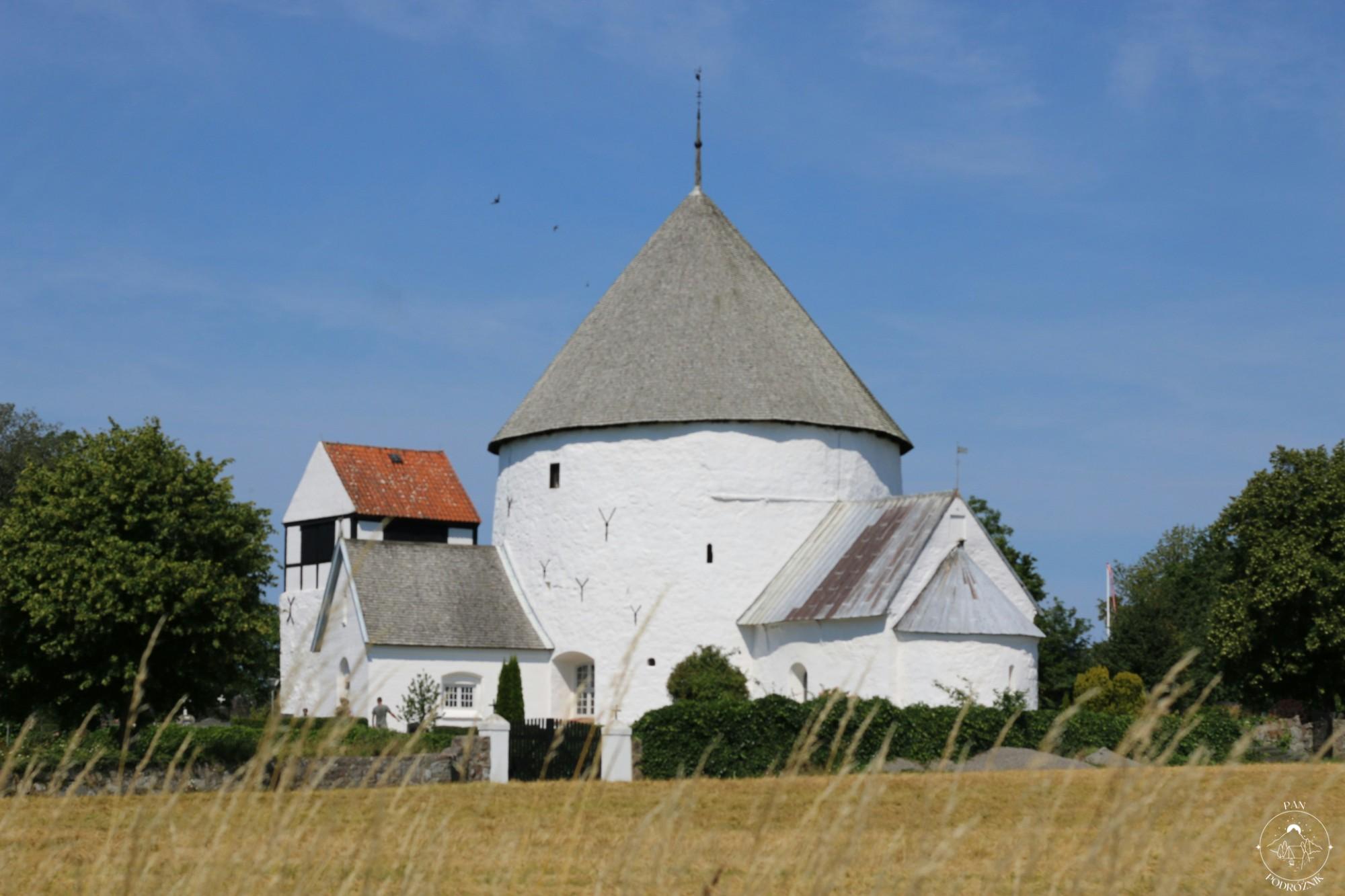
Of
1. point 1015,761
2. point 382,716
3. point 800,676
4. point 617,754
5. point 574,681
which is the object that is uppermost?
point 800,676

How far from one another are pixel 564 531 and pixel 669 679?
4529 mm

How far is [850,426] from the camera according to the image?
34.3m

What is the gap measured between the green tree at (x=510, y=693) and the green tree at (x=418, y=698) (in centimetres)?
148

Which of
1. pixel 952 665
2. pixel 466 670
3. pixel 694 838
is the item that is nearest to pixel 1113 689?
pixel 952 665

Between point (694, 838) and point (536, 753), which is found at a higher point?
point (536, 753)

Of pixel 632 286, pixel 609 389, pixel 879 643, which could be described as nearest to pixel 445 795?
pixel 879 643

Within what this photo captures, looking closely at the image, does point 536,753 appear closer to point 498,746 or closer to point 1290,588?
point 498,746

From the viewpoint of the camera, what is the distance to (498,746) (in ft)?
74.2

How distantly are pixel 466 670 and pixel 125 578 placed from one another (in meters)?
11.4

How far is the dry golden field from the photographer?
12.3 ft

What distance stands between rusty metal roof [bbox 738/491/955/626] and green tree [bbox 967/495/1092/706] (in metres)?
11.3

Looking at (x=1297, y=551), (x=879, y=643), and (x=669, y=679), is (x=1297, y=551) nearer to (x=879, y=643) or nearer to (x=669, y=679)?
(x=879, y=643)

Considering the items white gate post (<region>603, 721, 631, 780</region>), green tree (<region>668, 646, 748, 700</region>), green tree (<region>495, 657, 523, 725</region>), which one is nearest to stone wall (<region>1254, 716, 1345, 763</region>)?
green tree (<region>668, 646, 748, 700</region>)

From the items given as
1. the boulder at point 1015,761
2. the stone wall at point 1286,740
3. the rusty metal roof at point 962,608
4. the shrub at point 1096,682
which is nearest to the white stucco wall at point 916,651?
the rusty metal roof at point 962,608
